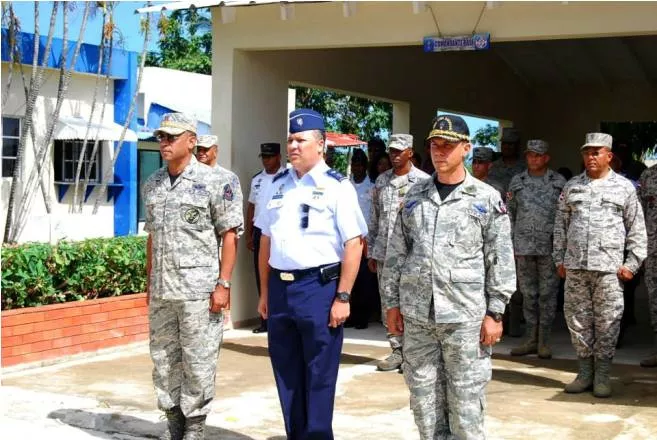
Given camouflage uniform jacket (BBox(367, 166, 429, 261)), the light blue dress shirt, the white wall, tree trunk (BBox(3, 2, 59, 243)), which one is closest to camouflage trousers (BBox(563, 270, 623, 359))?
camouflage uniform jacket (BBox(367, 166, 429, 261))

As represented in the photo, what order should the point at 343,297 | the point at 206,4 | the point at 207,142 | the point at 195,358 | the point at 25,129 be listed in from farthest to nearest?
the point at 25,129, the point at 206,4, the point at 207,142, the point at 195,358, the point at 343,297

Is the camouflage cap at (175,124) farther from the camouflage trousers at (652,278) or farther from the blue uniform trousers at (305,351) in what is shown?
the camouflage trousers at (652,278)

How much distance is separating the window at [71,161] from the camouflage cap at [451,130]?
1330cm

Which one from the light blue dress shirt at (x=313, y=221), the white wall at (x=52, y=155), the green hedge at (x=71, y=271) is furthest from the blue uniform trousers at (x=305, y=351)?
the white wall at (x=52, y=155)

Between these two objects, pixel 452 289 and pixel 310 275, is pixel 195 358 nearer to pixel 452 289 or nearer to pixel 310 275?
pixel 310 275

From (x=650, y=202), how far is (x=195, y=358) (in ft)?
14.7

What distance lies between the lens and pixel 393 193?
7324 millimetres

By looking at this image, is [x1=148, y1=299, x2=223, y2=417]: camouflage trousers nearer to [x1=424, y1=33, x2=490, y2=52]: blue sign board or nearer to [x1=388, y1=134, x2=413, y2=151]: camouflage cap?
[x1=388, y1=134, x2=413, y2=151]: camouflage cap

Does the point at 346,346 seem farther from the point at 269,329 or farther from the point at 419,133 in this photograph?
the point at 419,133

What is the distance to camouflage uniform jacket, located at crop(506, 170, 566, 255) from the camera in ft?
25.9

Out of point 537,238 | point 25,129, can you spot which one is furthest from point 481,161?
point 25,129

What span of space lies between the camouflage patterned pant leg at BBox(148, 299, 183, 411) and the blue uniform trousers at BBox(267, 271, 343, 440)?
596 millimetres

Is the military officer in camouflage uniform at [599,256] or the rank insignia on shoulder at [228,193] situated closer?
the rank insignia on shoulder at [228,193]

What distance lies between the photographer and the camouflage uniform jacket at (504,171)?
9.34 metres
